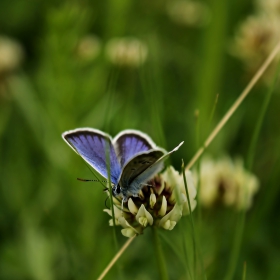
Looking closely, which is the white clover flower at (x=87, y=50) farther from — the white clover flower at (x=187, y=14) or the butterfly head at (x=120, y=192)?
the white clover flower at (x=187, y=14)

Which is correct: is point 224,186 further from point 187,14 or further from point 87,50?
point 187,14

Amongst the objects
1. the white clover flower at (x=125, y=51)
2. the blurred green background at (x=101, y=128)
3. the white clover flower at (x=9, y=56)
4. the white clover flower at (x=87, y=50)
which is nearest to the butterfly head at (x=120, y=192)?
the blurred green background at (x=101, y=128)

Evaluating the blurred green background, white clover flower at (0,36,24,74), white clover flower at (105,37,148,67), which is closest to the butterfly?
the blurred green background

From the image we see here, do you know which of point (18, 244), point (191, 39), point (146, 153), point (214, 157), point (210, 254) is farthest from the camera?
point (191, 39)

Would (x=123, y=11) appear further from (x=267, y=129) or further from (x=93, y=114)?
(x=267, y=129)

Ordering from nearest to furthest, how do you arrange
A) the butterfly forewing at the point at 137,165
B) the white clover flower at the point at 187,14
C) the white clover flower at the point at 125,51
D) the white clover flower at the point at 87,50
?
the butterfly forewing at the point at 137,165
the white clover flower at the point at 87,50
the white clover flower at the point at 125,51
the white clover flower at the point at 187,14

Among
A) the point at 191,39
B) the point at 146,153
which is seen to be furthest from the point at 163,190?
the point at 191,39

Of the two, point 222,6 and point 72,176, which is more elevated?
point 222,6

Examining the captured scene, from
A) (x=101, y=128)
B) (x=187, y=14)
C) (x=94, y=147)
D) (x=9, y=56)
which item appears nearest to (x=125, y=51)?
(x=101, y=128)
